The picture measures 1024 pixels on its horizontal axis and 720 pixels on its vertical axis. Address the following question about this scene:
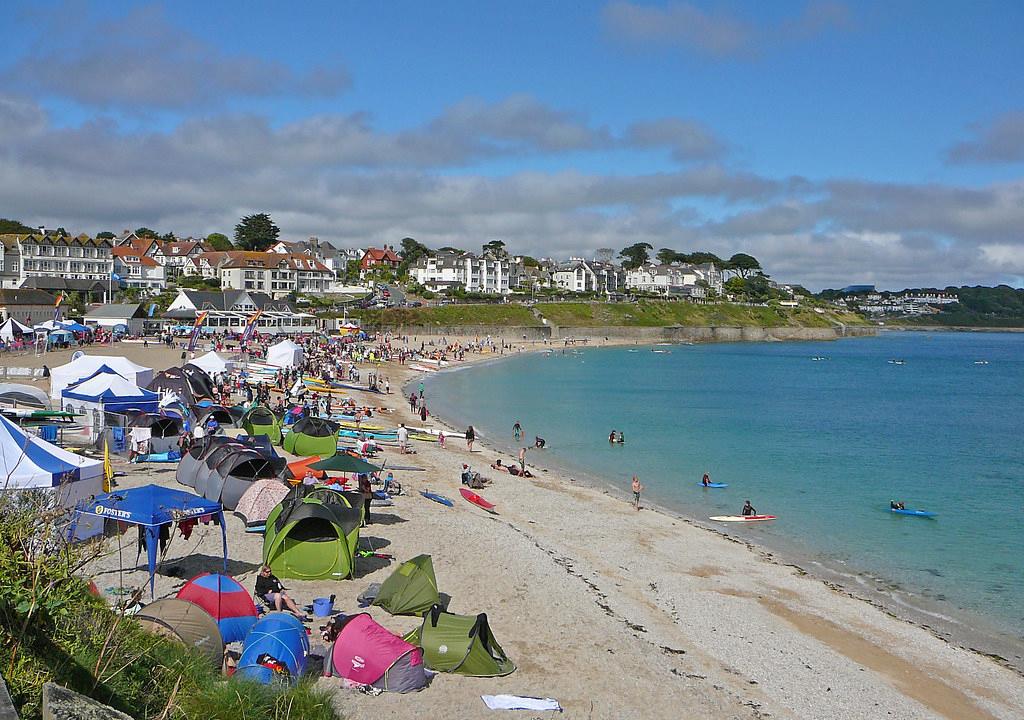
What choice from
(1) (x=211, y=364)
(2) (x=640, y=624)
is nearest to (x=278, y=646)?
(2) (x=640, y=624)

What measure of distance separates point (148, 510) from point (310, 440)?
13.0 m

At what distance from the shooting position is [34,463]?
14594mm

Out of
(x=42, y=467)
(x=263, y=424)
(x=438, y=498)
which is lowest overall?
(x=438, y=498)

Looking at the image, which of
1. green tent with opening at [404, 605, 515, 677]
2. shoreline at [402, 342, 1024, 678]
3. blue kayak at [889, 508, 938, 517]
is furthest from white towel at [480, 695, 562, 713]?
blue kayak at [889, 508, 938, 517]

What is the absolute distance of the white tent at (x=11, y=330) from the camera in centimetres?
5041

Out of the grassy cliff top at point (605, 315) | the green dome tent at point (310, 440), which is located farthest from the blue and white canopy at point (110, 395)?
the grassy cliff top at point (605, 315)

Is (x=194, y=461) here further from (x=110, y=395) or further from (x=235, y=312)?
(x=235, y=312)

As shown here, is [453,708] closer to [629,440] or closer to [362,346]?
[629,440]

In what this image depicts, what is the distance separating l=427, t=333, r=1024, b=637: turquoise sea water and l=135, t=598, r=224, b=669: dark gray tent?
1537 cm

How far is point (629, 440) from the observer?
130ft

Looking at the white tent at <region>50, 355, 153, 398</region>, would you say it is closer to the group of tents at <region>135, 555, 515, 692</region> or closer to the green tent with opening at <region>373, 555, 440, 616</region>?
the green tent with opening at <region>373, 555, 440, 616</region>

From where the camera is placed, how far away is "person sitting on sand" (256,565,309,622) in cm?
1238

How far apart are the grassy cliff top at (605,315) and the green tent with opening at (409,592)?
280 feet

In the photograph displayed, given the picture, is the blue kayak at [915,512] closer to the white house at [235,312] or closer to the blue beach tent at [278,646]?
the blue beach tent at [278,646]
